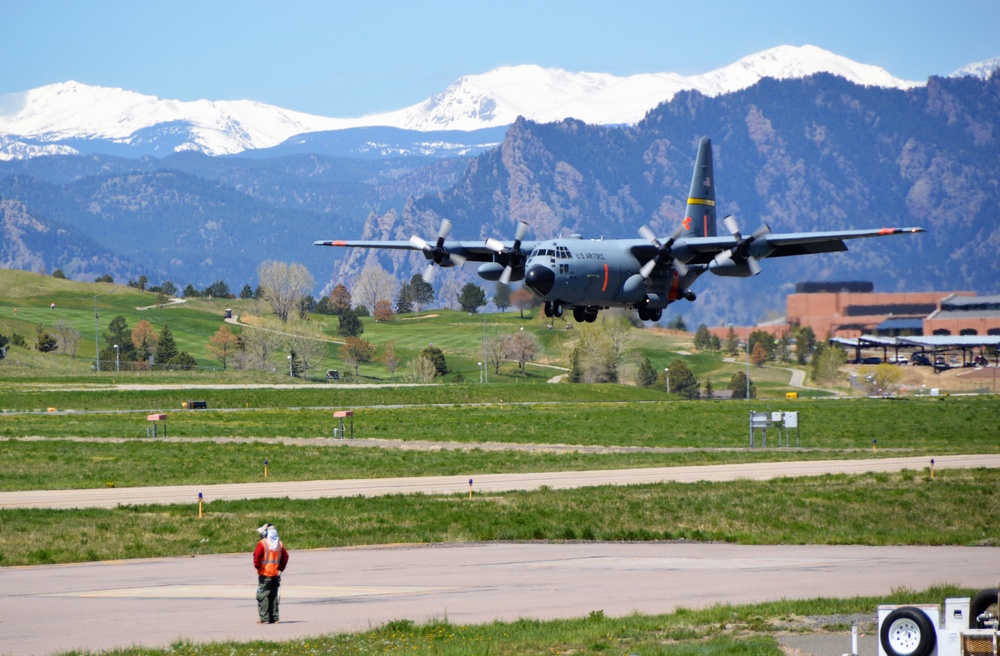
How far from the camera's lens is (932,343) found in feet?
536

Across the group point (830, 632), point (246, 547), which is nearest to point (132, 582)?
point (246, 547)

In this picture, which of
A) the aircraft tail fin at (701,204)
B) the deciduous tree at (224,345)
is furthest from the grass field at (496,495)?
the deciduous tree at (224,345)

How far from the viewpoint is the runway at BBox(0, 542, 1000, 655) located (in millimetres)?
24109

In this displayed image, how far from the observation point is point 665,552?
35469 millimetres

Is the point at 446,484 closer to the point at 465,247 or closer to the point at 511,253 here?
the point at 511,253

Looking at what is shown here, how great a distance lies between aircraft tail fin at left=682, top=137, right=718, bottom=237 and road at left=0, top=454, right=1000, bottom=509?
18.1 meters

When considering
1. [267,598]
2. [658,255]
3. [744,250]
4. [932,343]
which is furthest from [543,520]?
[932,343]

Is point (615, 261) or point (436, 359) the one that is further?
point (436, 359)

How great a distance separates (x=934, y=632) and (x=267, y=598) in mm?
12616

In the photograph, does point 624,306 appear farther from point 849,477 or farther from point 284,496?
point 284,496

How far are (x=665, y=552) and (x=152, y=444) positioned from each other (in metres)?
43.8

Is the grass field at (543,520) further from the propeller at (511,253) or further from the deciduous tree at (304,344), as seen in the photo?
the deciduous tree at (304,344)

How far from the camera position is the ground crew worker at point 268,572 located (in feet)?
78.6

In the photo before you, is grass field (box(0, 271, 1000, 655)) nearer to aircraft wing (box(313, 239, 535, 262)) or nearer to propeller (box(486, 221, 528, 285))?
propeller (box(486, 221, 528, 285))
